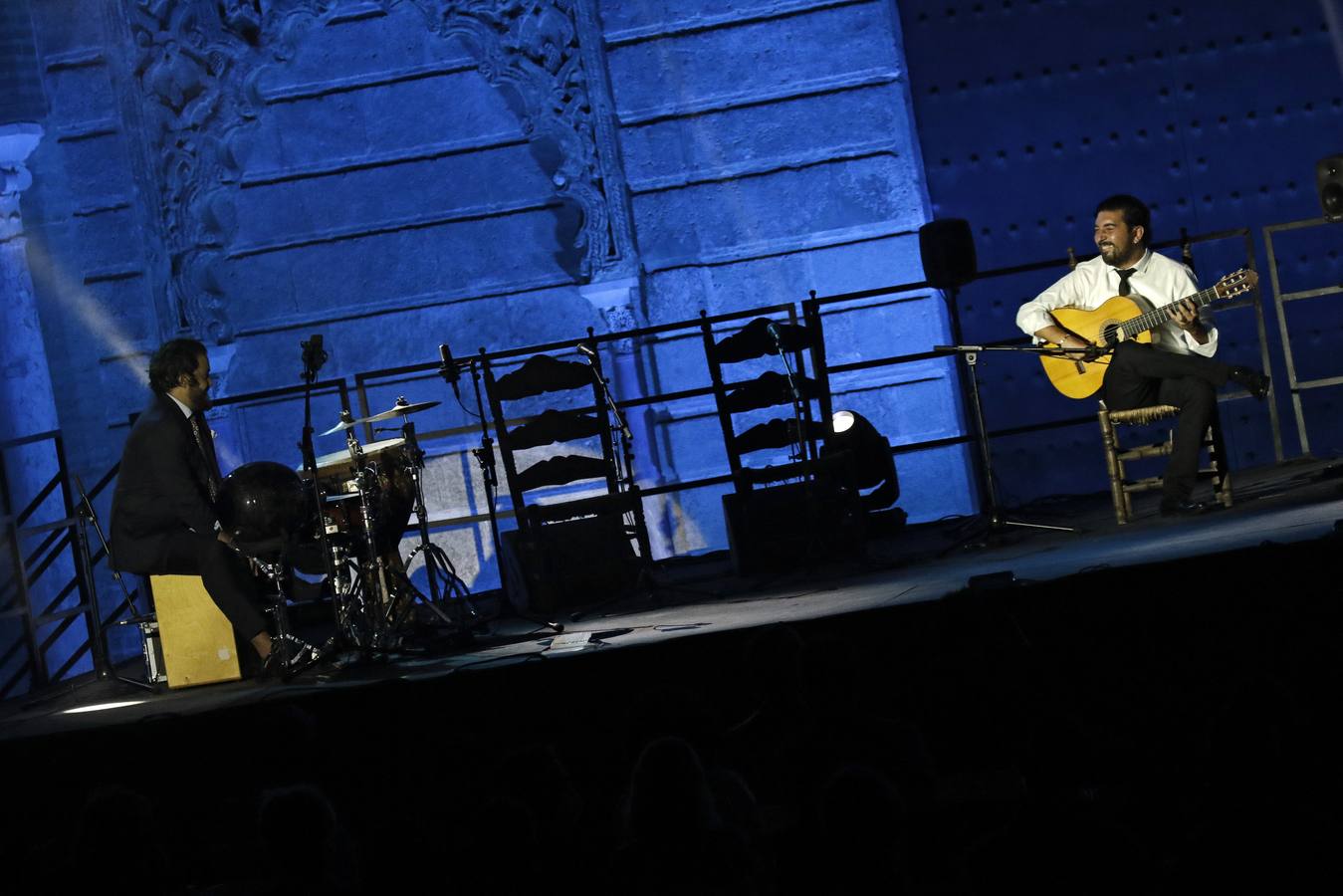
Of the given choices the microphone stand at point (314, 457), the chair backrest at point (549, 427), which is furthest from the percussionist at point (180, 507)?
the chair backrest at point (549, 427)

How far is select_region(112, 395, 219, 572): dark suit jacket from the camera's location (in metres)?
5.40

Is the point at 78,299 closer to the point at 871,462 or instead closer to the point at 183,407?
the point at 183,407

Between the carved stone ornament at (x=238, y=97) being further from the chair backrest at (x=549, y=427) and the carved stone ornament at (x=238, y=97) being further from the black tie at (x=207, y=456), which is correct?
the black tie at (x=207, y=456)

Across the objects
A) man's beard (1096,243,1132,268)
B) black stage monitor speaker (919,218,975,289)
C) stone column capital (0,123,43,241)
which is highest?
stone column capital (0,123,43,241)

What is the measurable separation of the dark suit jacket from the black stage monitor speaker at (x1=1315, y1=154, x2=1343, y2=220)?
182 inches

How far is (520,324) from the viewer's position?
27.0 feet

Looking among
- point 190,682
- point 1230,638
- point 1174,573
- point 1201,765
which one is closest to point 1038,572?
point 1174,573

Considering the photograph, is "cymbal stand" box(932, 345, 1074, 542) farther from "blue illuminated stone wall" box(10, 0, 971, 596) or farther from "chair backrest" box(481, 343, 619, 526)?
"blue illuminated stone wall" box(10, 0, 971, 596)

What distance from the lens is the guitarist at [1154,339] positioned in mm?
5562

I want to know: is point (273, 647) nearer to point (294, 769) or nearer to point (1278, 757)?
point (294, 769)

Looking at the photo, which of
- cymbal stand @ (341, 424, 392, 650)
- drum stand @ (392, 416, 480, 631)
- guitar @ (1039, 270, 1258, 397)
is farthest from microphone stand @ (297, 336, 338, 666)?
guitar @ (1039, 270, 1258, 397)

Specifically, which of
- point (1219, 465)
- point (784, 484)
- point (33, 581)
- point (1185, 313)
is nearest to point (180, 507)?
point (33, 581)

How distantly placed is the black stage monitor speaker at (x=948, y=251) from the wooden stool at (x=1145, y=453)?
2.84 ft

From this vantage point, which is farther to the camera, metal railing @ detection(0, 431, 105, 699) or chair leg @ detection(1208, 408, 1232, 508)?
metal railing @ detection(0, 431, 105, 699)
